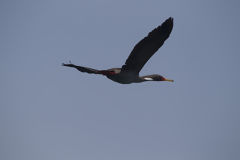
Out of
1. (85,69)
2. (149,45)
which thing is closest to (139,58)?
(149,45)

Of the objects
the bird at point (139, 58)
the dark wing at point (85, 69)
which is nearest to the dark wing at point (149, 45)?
the bird at point (139, 58)

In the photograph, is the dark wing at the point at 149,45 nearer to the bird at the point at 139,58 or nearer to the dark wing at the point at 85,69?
the bird at the point at 139,58

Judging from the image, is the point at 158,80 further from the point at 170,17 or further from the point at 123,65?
the point at 170,17

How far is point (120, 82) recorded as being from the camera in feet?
60.2

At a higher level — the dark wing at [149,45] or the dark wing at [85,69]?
the dark wing at [149,45]

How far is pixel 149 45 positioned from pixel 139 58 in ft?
3.18

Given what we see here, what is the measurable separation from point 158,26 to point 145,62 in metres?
2.13

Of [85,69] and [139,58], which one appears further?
[139,58]

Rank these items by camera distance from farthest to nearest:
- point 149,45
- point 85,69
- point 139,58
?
1. point 139,58
2. point 85,69
3. point 149,45

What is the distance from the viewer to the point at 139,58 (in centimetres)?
1781

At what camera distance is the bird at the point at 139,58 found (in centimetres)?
1683

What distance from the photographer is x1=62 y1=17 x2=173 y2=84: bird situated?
16828 mm

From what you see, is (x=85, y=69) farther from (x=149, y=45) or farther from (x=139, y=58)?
(x=149, y=45)

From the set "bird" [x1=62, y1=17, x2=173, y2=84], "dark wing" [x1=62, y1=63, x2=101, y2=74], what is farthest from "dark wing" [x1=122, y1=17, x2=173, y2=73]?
"dark wing" [x1=62, y1=63, x2=101, y2=74]
